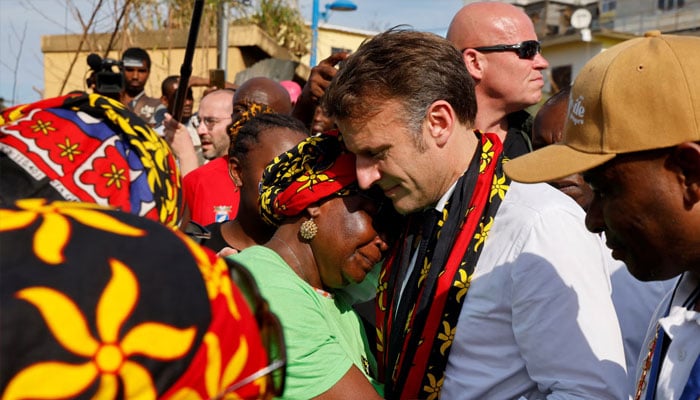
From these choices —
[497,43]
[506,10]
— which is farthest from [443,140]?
[506,10]

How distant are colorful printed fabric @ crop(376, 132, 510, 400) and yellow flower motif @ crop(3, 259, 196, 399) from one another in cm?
134

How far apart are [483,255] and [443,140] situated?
38 centimetres

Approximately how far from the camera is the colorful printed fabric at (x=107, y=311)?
98 cm

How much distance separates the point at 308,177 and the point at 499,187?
63cm

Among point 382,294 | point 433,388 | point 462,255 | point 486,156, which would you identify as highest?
point 486,156

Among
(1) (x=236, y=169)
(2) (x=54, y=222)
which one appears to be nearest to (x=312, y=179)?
(1) (x=236, y=169)

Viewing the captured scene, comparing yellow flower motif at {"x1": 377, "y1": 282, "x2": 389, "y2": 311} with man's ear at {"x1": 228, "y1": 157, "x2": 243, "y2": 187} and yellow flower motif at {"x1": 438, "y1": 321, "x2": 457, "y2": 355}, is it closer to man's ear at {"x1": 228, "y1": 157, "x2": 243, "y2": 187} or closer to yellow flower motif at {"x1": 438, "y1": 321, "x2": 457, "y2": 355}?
yellow flower motif at {"x1": 438, "y1": 321, "x2": 457, "y2": 355}

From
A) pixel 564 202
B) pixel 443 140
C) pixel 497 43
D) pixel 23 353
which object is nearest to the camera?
pixel 23 353

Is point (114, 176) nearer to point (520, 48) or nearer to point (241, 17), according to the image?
point (520, 48)

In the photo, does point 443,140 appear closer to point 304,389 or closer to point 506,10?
point 304,389

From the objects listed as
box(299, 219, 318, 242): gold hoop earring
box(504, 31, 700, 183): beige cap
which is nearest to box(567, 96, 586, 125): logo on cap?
box(504, 31, 700, 183): beige cap

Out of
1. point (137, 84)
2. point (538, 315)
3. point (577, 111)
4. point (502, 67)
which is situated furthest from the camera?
point (137, 84)

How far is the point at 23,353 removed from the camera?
97 centimetres

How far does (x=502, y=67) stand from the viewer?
360cm
